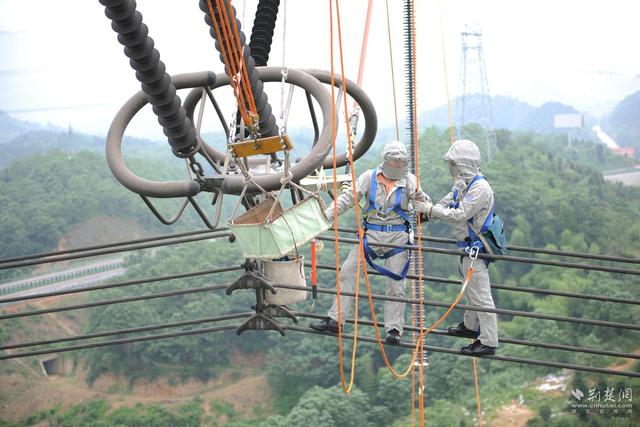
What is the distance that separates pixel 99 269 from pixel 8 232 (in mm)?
5229

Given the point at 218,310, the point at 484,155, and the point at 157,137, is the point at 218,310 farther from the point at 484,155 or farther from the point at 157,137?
the point at 157,137

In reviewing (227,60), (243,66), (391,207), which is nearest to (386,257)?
(391,207)

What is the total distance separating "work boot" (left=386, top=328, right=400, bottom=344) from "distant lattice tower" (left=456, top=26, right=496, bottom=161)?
38767 mm

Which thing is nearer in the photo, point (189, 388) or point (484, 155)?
point (189, 388)

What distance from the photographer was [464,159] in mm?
5559

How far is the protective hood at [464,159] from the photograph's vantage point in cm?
555

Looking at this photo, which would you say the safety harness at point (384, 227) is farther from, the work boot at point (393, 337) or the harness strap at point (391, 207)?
the work boot at point (393, 337)

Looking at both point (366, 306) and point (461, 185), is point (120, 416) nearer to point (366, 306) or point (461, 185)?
point (366, 306)

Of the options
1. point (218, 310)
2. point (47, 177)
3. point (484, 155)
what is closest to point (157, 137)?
point (47, 177)

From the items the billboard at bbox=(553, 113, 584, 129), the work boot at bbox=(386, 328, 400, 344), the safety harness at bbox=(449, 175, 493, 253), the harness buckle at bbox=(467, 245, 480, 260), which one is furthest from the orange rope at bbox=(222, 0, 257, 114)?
the billboard at bbox=(553, 113, 584, 129)

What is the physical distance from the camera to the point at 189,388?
114ft

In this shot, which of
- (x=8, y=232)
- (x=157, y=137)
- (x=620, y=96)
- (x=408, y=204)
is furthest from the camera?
(x=620, y=96)

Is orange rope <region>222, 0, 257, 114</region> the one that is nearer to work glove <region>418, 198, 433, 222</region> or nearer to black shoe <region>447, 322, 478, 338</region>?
work glove <region>418, 198, 433, 222</region>

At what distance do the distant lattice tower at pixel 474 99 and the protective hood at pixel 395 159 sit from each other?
38846 mm
